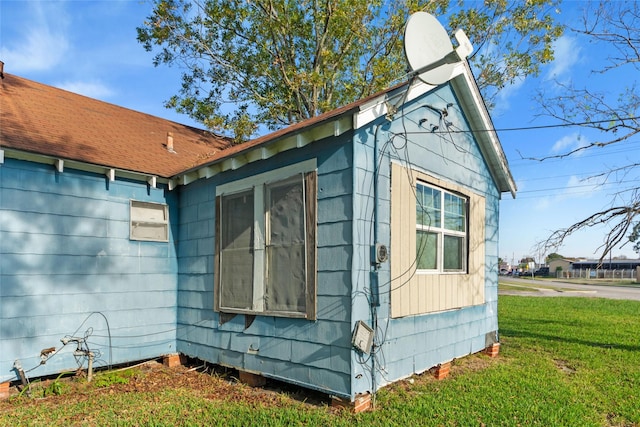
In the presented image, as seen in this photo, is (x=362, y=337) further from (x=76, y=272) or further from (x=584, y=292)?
(x=584, y=292)

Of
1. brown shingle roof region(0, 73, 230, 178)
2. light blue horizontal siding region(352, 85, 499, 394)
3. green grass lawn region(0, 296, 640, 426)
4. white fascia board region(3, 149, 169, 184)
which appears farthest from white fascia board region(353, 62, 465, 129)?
white fascia board region(3, 149, 169, 184)

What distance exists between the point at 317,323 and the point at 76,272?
3604 millimetres

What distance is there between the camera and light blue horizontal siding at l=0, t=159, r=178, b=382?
5.25 m

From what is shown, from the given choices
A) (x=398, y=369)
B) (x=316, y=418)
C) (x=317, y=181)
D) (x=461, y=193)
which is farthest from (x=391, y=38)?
(x=316, y=418)

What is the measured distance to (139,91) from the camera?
11836 millimetres

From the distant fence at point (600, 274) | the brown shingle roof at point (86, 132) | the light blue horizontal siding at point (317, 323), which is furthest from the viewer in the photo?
the distant fence at point (600, 274)

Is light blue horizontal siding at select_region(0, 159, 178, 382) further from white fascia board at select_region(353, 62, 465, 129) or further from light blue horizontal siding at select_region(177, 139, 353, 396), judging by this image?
white fascia board at select_region(353, 62, 465, 129)

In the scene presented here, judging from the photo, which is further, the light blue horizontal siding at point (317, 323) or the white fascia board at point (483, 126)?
the white fascia board at point (483, 126)

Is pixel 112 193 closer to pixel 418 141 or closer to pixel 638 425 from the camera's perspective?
pixel 418 141

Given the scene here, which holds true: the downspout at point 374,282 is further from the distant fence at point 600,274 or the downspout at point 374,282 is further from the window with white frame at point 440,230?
the distant fence at point 600,274

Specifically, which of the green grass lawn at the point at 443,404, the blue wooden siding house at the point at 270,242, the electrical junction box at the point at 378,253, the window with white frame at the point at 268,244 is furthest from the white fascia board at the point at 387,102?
the green grass lawn at the point at 443,404

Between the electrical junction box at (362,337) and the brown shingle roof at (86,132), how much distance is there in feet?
13.5

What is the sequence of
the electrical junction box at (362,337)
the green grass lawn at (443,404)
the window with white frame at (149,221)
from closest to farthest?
the green grass lawn at (443,404), the electrical junction box at (362,337), the window with white frame at (149,221)

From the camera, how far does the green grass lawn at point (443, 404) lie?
4109 mm
